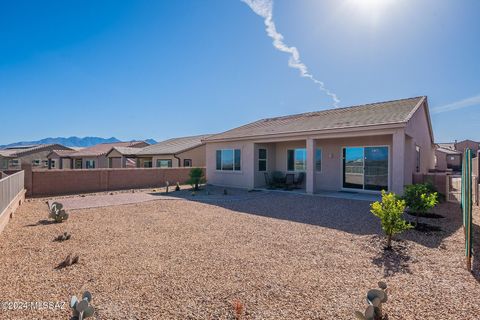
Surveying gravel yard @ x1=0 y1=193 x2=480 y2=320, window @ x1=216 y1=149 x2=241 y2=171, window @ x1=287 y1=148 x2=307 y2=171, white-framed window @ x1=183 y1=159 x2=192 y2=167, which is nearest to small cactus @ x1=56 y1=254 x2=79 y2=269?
gravel yard @ x1=0 y1=193 x2=480 y2=320

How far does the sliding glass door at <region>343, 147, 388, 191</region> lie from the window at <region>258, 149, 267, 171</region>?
432cm

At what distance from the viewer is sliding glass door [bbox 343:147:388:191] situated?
12055mm

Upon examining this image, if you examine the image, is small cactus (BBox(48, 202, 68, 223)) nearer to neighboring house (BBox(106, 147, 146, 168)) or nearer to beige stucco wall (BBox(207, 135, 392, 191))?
beige stucco wall (BBox(207, 135, 392, 191))

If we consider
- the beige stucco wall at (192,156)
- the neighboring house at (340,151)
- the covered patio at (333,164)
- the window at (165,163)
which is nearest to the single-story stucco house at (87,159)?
the window at (165,163)

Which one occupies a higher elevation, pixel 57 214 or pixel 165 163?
pixel 165 163

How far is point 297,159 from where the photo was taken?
15.1 meters

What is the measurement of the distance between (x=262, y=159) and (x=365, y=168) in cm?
539

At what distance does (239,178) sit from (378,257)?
36.2 feet

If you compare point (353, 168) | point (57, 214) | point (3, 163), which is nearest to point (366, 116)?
point (353, 168)

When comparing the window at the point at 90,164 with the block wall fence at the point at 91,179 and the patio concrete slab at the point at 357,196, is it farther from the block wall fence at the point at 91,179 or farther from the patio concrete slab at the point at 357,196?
the patio concrete slab at the point at 357,196

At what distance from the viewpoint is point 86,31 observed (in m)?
12.1

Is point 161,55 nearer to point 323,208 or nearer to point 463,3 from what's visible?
point 323,208

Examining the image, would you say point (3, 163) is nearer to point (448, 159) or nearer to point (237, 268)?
point (237, 268)

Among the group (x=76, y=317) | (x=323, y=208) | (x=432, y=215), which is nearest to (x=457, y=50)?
(x=432, y=215)
